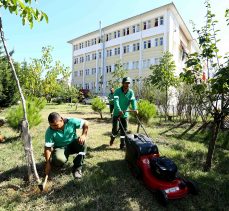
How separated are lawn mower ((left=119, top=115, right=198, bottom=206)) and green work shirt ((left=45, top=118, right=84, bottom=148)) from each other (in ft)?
3.57

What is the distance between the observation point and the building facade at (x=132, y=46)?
122 feet

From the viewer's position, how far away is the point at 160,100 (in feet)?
55.1

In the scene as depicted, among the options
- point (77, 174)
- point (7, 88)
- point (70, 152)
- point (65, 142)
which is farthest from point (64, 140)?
point (7, 88)

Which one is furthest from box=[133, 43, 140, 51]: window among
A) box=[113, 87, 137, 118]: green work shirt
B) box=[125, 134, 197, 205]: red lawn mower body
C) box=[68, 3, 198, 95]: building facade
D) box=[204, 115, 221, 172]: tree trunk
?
box=[125, 134, 197, 205]: red lawn mower body

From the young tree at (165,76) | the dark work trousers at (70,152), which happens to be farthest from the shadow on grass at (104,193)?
the young tree at (165,76)

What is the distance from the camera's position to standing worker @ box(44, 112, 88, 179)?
467cm

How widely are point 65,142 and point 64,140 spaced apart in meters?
0.05

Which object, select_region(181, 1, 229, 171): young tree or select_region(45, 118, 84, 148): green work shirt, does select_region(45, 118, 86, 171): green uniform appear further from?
select_region(181, 1, 229, 171): young tree

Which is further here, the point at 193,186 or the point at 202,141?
the point at 202,141

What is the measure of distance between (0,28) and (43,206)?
108 inches

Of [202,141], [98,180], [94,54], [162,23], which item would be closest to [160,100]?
[202,141]

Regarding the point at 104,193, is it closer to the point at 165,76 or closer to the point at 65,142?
the point at 65,142

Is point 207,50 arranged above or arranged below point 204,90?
above

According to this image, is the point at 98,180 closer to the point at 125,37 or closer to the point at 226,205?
the point at 226,205
